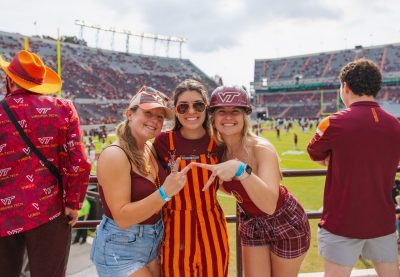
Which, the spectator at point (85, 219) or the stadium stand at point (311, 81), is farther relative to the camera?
the stadium stand at point (311, 81)

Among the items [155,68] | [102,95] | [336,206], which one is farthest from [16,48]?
[336,206]

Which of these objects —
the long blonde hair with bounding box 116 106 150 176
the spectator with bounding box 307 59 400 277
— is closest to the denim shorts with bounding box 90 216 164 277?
the long blonde hair with bounding box 116 106 150 176

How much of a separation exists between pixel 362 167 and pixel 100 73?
53.1 m

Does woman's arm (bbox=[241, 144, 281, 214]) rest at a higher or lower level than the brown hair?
lower

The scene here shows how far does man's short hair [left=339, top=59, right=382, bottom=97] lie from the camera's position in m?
2.48

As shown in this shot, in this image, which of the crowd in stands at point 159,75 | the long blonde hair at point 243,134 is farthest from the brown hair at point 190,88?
the crowd in stands at point 159,75

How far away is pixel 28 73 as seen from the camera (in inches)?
94.3

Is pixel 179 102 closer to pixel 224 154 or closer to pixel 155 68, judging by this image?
pixel 224 154

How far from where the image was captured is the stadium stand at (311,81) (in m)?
58.7

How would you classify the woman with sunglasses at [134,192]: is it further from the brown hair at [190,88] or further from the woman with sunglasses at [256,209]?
the woman with sunglasses at [256,209]

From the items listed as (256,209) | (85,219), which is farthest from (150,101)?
(85,219)

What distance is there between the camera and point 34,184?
226cm

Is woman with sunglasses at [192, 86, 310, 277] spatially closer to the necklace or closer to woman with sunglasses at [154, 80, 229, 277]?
woman with sunglasses at [154, 80, 229, 277]

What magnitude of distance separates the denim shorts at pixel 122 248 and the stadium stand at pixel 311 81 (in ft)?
188
